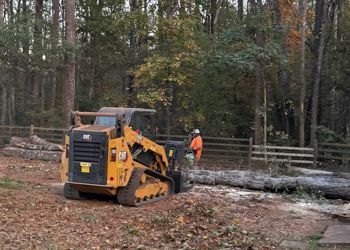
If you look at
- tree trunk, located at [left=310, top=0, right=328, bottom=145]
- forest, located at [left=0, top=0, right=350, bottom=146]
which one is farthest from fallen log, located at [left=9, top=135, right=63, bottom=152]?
tree trunk, located at [left=310, top=0, right=328, bottom=145]

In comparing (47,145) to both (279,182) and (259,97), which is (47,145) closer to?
(259,97)

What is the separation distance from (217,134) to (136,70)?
4.53 m

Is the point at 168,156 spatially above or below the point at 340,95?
below

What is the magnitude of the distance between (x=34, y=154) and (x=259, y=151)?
28.4 ft

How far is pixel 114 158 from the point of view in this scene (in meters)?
10.7

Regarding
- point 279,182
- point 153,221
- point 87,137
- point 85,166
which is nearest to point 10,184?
point 85,166

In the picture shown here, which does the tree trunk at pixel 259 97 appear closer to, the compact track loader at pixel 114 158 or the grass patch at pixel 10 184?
the compact track loader at pixel 114 158

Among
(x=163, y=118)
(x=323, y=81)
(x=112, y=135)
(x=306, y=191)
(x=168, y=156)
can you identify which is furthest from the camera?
(x=163, y=118)

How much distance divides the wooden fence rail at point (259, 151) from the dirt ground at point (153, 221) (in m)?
6.54

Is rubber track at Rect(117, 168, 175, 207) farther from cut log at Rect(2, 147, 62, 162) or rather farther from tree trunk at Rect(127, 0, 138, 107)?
tree trunk at Rect(127, 0, 138, 107)

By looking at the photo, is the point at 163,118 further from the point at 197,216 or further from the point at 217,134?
the point at 197,216

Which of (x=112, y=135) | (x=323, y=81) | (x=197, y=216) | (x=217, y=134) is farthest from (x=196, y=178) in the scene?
(x=323, y=81)

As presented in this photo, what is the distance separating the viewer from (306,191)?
1385 centimetres

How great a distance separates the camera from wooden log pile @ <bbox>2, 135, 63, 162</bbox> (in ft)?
63.2
